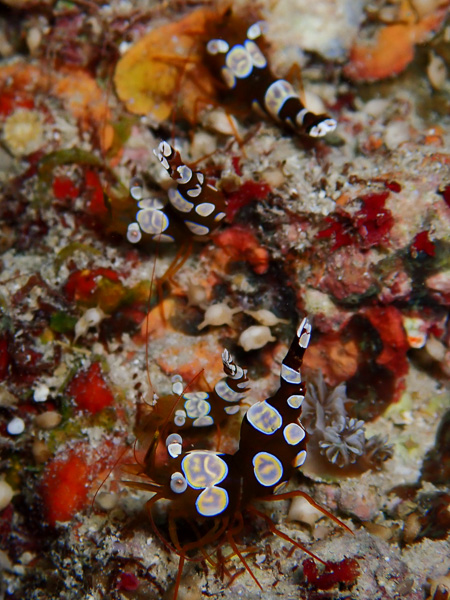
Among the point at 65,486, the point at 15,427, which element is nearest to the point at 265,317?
the point at 65,486

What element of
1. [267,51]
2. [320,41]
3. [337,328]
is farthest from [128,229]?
[320,41]

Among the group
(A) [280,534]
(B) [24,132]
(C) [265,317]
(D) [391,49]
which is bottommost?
(A) [280,534]

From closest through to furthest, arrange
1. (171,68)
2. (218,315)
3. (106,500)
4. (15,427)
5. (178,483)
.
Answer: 1. (178,483)
2. (106,500)
3. (218,315)
4. (15,427)
5. (171,68)

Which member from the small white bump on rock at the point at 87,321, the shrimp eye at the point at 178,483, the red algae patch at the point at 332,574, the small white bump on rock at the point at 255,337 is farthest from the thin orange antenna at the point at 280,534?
the small white bump on rock at the point at 87,321

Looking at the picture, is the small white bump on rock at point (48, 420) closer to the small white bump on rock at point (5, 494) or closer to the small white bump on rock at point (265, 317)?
the small white bump on rock at point (5, 494)

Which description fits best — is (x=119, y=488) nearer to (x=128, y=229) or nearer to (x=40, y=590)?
(x=40, y=590)

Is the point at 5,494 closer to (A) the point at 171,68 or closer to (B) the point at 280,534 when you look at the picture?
(B) the point at 280,534
